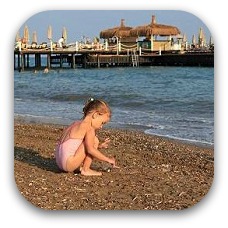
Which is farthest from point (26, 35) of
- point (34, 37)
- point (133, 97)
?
point (133, 97)

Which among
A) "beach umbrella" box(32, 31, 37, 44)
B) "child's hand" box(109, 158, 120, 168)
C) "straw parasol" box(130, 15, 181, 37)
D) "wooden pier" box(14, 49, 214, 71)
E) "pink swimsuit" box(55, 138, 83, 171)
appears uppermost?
"straw parasol" box(130, 15, 181, 37)

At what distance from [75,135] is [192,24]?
2.40 feet

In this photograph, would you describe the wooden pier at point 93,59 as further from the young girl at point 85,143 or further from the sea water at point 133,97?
the young girl at point 85,143

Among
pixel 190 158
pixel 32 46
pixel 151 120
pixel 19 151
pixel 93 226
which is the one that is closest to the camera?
pixel 93 226

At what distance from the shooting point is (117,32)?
3.07 meters

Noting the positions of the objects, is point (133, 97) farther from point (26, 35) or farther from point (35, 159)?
point (26, 35)

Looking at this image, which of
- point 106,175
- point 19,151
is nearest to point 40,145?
point 19,151

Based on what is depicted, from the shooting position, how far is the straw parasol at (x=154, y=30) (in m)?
2.96

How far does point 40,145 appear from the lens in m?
3.71

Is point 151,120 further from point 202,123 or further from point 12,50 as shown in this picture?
point 12,50

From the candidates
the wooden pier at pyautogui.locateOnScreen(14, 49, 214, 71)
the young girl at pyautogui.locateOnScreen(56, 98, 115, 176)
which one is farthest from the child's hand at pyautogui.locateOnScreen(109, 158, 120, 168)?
the wooden pier at pyautogui.locateOnScreen(14, 49, 214, 71)

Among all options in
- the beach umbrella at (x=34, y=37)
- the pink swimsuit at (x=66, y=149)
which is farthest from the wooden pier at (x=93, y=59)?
the pink swimsuit at (x=66, y=149)

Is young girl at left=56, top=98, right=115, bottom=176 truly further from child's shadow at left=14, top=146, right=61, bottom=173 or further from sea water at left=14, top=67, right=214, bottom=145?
sea water at left=14, top=67, right=214, bottom=145

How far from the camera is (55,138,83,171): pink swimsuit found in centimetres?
323
